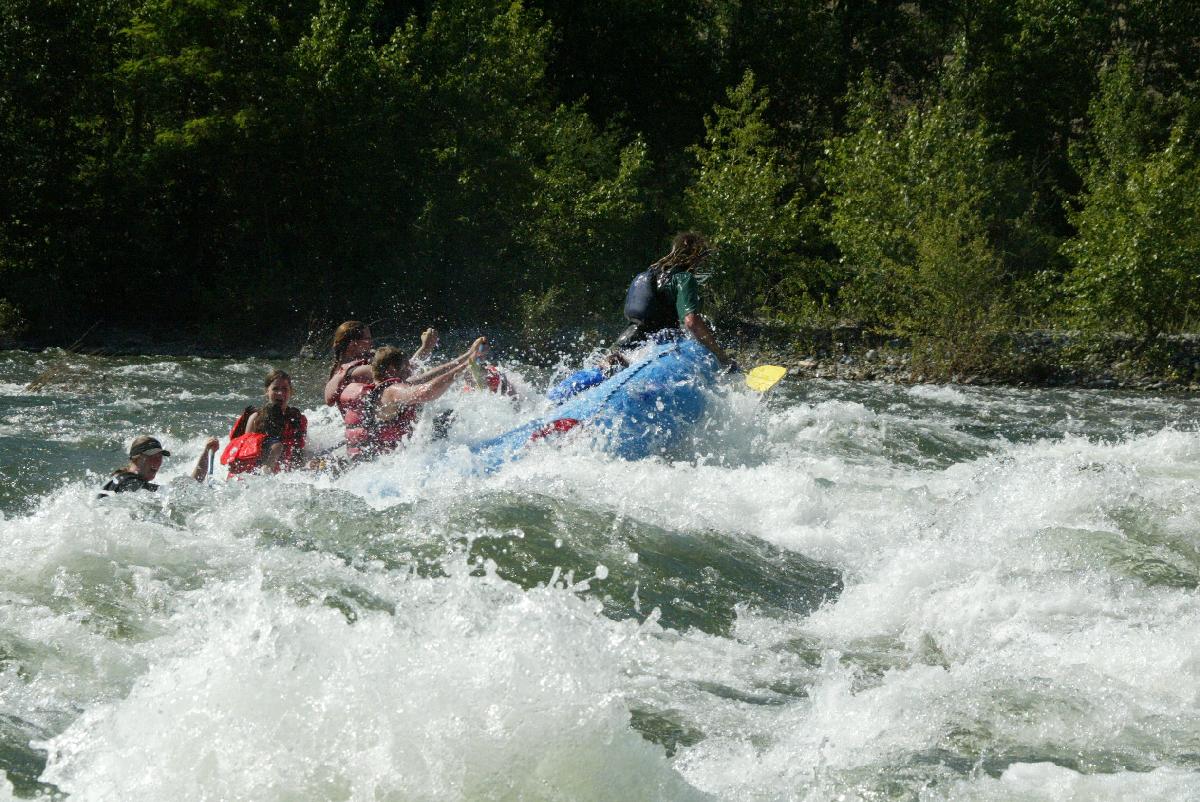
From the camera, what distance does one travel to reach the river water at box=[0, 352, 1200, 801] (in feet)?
11.2

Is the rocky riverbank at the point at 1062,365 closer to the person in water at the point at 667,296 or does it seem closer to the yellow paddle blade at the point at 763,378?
the yellow paddle blade at the point at 763,378

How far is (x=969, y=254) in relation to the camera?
55.9 ft

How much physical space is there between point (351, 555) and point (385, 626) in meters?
1.81

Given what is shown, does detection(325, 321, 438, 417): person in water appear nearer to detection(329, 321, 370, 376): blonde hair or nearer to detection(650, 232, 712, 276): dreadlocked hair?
detection(329, 321, 370, 376): blonde hair

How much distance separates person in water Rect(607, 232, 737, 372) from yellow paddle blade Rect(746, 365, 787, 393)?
28 cm

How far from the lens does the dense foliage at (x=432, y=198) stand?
17797 millimetres

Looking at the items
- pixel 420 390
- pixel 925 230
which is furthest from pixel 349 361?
pixel 925 230

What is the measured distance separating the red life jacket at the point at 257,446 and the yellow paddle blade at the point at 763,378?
122 inches

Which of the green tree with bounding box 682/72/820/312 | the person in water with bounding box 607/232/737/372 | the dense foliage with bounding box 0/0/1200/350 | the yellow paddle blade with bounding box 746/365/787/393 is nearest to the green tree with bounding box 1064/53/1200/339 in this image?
the dense foliage with bounding box 0/0/1200/350

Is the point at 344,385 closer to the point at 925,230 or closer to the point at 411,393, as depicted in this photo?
the point at 411,393

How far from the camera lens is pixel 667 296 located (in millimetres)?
8500

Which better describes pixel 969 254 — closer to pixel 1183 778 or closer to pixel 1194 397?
pixel 1194 397

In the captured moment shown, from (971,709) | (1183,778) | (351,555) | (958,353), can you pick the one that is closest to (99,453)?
(351,555)

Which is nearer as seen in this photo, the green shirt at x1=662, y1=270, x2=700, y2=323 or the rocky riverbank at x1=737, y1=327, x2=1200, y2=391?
the green shirt at x1=662, y1=270, x2=700, y2=323
